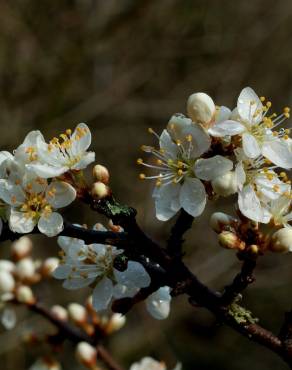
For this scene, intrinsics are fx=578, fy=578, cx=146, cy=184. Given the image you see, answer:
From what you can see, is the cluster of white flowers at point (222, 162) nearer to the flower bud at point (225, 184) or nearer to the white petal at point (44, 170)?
the flower bud at point (225, 184)

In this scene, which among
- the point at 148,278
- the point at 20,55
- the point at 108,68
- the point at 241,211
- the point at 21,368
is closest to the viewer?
the point at 241,211

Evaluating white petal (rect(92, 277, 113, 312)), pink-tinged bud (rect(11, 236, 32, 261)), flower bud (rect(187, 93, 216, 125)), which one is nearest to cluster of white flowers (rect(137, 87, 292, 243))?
flower bud (rect(187, 93, 216, 125))

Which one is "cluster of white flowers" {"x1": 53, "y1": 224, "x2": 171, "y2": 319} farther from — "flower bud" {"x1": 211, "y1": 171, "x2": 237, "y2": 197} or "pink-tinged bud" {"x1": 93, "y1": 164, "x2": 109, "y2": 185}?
"flower bud" {"x1": 211, "y1": 171, "x2": 237, "y2": 197}

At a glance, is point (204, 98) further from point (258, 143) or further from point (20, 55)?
point (20, 55)

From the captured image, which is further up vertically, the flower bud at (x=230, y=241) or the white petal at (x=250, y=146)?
the white petal at (x=250, y=146)

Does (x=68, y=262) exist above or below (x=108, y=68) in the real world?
above

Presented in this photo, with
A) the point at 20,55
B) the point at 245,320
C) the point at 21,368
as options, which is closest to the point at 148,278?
the point at 245,320

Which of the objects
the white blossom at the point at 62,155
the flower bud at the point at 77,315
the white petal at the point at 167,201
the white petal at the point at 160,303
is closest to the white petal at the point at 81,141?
the white blossom at the point at 62,155

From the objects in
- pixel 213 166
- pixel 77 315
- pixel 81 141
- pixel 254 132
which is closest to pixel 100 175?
pixel 81 141
